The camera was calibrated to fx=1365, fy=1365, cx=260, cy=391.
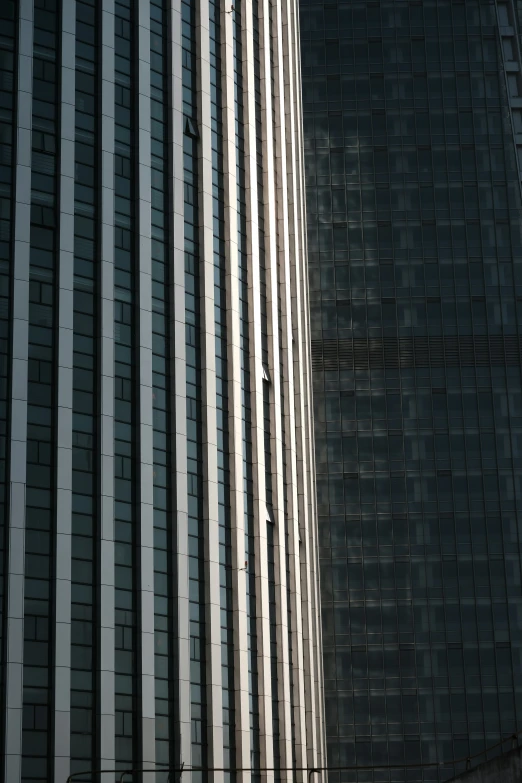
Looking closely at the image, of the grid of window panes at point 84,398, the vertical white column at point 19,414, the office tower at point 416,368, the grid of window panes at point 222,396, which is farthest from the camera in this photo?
the office tower at point 416,368

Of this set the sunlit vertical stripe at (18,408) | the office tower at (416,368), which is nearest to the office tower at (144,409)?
the sunlit vertical stripe at (18,408)

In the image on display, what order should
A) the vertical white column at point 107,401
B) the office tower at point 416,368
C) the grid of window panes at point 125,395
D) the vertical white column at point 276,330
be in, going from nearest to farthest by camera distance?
the vertical white column at point 107,401 → the grid of window panes at point 125,395 → the vertical white column at point 276,330 → the office tower at point 416,368

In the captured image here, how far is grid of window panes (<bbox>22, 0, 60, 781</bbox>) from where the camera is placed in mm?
81562

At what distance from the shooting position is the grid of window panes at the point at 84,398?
Answer: 8325 centimetres

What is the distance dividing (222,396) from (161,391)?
646 cm

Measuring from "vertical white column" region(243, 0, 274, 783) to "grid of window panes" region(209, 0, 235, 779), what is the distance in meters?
3.18

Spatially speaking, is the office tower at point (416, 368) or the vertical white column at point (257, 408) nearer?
A: the vertical white column at point (257, 408)

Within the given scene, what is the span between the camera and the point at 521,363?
15488cm

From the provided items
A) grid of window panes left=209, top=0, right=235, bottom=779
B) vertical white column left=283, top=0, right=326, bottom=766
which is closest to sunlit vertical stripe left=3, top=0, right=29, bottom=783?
grid of window panes left=209, top=0, right=235, bottom=779

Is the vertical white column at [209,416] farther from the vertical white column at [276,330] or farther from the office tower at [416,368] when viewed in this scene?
the office tower at [416,368]

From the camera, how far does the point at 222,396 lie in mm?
97812

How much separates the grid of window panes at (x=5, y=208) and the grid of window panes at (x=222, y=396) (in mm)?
16133

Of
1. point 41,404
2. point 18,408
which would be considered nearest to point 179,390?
point 41,404

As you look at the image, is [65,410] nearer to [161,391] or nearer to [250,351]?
[161,391]
